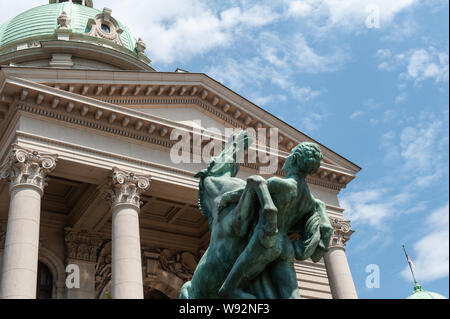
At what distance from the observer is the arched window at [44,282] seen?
77.0 ft

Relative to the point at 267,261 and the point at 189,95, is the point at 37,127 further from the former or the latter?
the point at 267,261

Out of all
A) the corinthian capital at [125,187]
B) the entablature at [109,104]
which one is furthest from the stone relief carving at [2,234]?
the corinthian capital at [125,187]

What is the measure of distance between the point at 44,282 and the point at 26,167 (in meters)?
7.28

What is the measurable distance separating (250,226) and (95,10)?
4368cm

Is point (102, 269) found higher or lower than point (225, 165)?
higher

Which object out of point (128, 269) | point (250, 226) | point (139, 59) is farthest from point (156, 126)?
Result: point (139, 59)

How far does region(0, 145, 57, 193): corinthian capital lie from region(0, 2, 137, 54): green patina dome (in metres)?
22.3

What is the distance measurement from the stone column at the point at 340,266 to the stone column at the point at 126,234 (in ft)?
29.3

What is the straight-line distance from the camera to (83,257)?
24078mm

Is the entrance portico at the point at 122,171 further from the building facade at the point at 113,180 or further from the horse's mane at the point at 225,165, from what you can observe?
the horse's mane at the point at 225,165

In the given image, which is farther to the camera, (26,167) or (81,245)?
(81,245)

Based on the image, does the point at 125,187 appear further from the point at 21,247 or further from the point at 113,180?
the point at 21,247

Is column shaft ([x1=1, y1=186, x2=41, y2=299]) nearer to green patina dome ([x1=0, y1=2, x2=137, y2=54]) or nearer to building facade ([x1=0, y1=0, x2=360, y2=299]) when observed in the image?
building facade ([x1=0, y1=0, x2=360, y2=299])

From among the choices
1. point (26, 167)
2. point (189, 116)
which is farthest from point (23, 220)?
point (189, 116)
